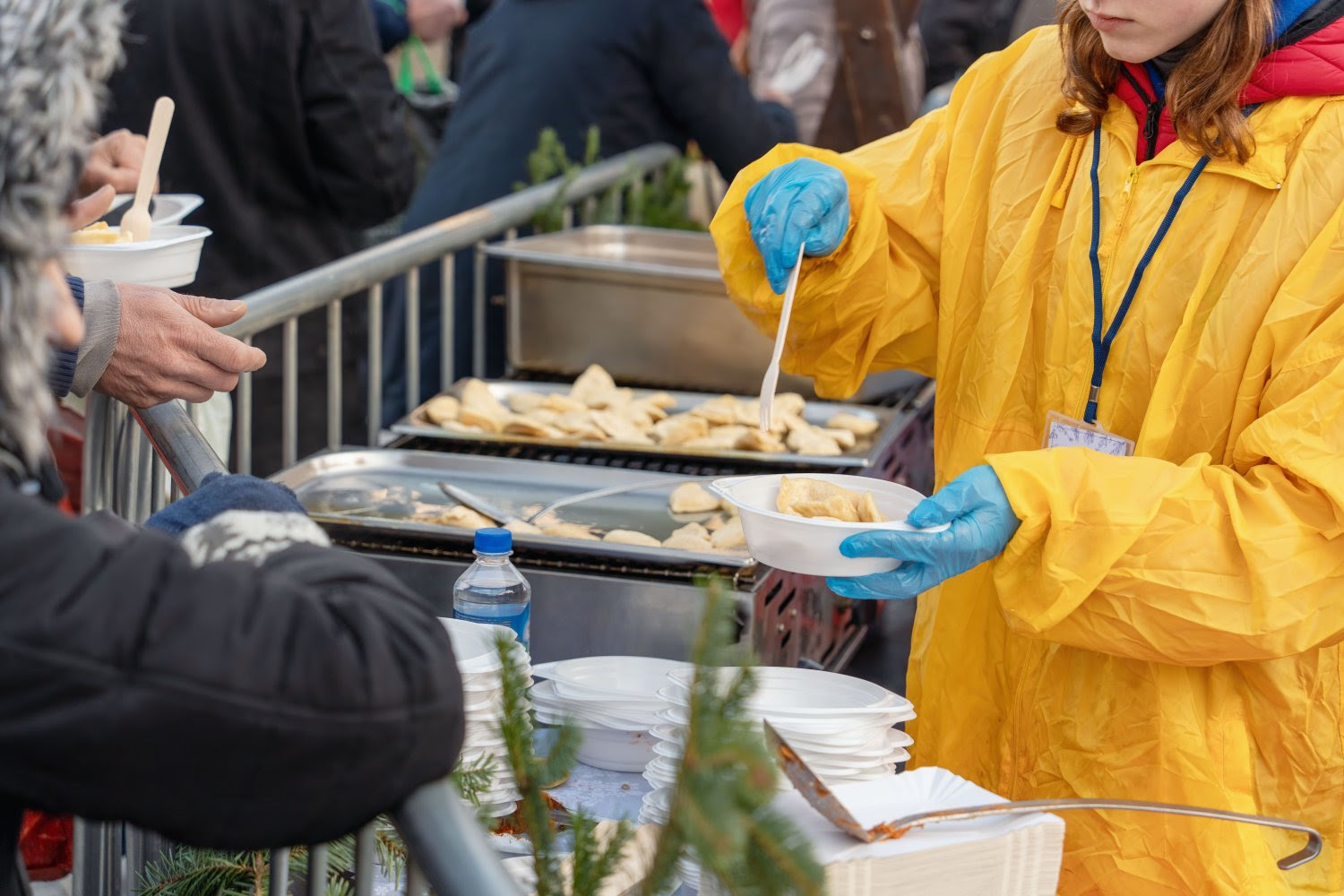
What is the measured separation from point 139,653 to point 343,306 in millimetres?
3701

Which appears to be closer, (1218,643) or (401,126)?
(1218,643)

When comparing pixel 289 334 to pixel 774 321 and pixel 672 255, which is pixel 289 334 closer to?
pixel 774 321

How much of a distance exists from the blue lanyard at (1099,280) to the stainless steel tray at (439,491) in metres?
0.86

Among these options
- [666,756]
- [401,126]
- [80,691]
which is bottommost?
[666,756]

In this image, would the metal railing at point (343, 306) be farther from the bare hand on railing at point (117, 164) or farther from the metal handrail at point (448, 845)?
the metal handrail at point (448, 845)

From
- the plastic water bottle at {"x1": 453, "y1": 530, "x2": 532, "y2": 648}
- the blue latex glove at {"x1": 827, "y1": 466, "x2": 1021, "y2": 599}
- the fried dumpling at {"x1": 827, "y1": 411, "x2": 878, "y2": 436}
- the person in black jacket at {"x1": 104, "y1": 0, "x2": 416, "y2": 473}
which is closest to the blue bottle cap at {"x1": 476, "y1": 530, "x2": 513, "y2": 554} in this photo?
the plastic water bottle at {"x1": 453, "y1": 530, "x2": 532, "y2": 648}

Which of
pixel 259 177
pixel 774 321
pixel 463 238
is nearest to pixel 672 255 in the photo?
pixel 463 238

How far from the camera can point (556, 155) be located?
13.7 ft

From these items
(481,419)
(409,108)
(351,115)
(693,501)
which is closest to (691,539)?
(693,501)

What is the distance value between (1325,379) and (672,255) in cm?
263

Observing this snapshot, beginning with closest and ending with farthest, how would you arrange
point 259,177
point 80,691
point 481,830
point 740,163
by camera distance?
point 80,691
point 481,830
point 259,177
point 740,163

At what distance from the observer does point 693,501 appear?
256 cm

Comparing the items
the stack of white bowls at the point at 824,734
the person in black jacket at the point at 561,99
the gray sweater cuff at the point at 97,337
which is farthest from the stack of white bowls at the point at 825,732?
the person in black jacket at the point at 561,99

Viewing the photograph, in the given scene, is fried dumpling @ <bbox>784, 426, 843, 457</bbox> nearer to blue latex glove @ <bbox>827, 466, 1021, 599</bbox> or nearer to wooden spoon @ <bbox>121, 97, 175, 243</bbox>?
blue latex glove @ <bbox>827, 466, 1021, 599</bbox>
